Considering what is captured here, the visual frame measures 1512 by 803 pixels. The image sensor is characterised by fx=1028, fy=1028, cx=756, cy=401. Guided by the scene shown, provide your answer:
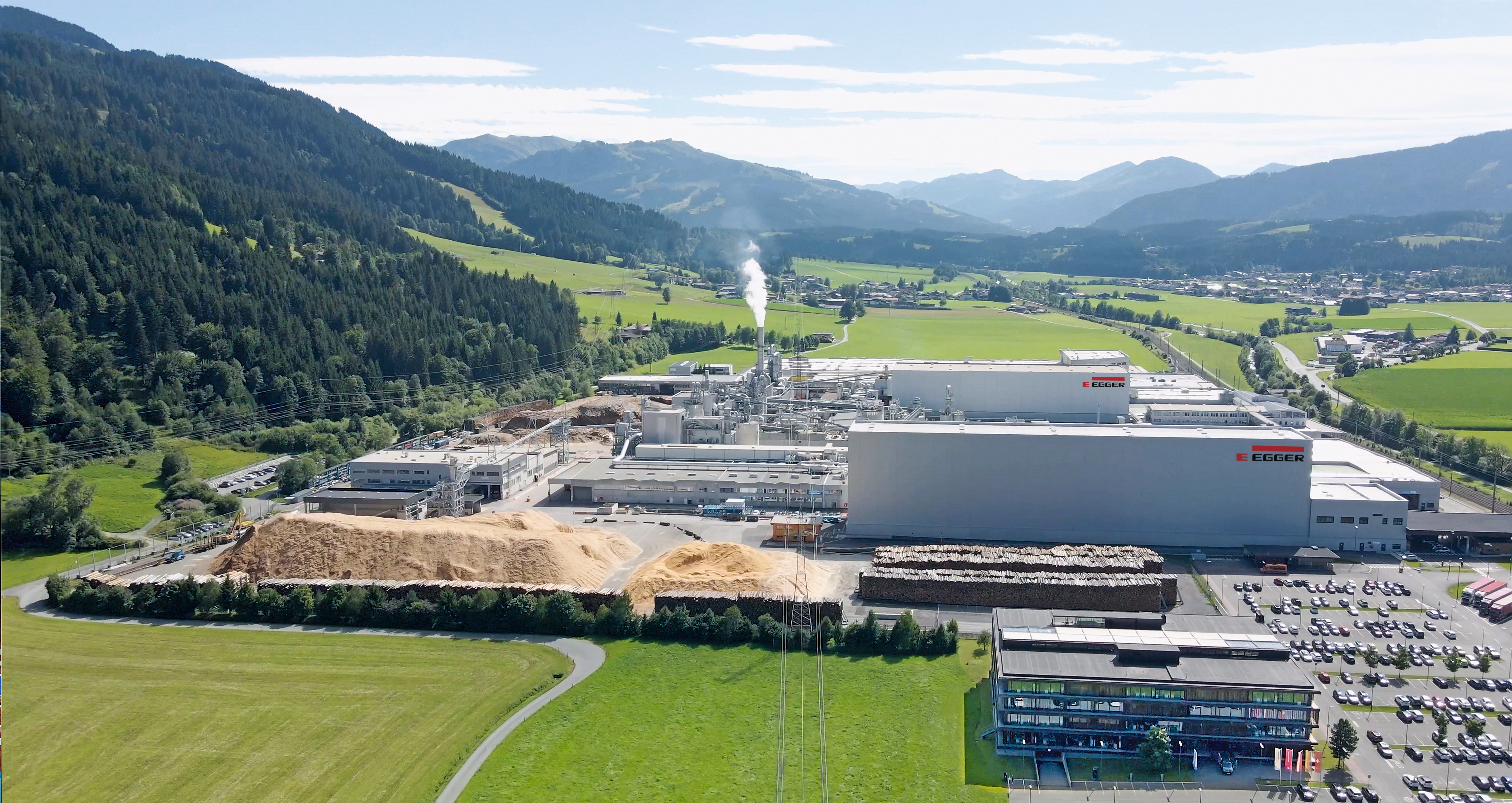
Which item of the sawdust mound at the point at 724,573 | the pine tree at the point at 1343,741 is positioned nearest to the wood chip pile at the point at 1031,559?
the sawdust mound at the point at 724,573

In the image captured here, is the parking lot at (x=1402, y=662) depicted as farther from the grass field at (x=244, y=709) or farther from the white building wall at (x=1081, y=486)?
the grass field at (x=244, y=709)

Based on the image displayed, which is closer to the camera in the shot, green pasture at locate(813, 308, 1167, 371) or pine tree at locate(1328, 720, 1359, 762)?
pine tree at locate(1328, 720, 1359, 762)

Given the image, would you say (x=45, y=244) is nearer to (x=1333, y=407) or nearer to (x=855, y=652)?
(x=855, y=652)

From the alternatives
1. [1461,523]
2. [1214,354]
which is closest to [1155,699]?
[1461,523]

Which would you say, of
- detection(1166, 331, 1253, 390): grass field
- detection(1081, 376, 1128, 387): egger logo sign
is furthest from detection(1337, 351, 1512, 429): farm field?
detection(1081, 376, 1128, 387): egger logo sign

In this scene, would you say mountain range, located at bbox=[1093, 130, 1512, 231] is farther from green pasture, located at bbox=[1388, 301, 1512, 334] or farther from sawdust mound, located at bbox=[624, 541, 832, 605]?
sawdust mound, located at bbox=[624, 541, 832, 605]

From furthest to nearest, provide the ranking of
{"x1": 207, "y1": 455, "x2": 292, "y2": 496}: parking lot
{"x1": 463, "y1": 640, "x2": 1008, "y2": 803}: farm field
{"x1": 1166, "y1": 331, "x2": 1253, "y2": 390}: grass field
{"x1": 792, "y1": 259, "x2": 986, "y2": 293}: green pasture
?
{"x1": 792, "y1": 259, "x2": 986, "y2": 293}: green pasture, {"x1": 1166, "y1": 331, "x2": 1253, "y2": 390}: grass field, {"x1": 207, "y1": 455, "x2": 292, "y2": 496}: parking lot, {"x1": 463, "y1": 640, "x2": 1008, "y2": 803}: farm field

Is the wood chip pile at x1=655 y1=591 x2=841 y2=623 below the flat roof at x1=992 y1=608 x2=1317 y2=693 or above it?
below

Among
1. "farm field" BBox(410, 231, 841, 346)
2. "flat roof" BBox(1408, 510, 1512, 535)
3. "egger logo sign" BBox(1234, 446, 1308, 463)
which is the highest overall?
"farm field" BBox(410, 231, 841, 346)
